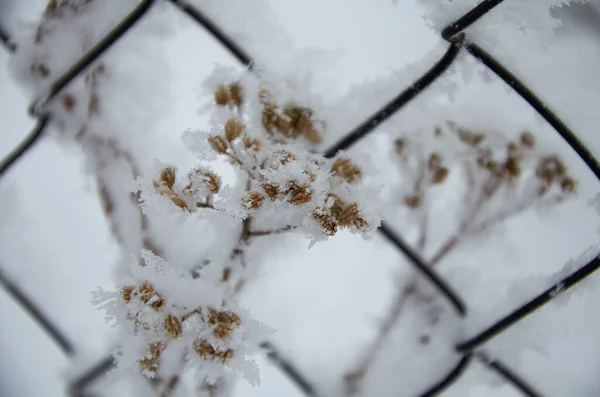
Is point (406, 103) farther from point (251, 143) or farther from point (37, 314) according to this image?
point (37, 314)

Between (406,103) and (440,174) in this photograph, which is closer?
(406,103)

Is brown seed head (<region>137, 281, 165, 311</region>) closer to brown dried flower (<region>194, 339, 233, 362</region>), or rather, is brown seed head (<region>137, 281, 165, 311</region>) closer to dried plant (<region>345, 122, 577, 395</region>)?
brown dried flower (<region>194, 339, 233, 362</region>)

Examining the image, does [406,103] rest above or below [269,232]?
above

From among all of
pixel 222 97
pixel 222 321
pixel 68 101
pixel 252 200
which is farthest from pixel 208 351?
pixel 68 101

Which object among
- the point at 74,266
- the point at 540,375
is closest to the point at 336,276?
the point at 540,375

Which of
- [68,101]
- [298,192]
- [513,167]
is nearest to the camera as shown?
[298,192]

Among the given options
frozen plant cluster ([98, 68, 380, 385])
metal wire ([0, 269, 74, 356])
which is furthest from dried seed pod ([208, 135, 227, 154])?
metal wire ([0, 269, 74, 356])

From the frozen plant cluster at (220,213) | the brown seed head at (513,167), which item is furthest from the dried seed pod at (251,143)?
the brown seed head at (513,167)
